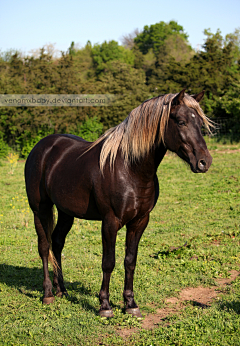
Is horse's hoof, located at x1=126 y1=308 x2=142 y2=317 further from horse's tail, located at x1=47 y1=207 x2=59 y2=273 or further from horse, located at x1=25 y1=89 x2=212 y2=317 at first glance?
horse's tail, located at x1=47 y1=207 x2=59 y2=273

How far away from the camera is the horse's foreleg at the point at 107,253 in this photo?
323 centimetres

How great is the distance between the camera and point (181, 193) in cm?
991

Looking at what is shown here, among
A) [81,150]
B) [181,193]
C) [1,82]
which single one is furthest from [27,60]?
[81,150]

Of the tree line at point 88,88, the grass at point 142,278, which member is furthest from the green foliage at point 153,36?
the grass at point 142,278

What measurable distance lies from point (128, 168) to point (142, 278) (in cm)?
193

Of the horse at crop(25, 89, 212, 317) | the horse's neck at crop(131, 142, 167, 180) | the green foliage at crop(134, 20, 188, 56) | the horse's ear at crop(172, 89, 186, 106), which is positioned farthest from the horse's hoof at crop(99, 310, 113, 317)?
the green foliage at crop(134, 20, 188, 56)

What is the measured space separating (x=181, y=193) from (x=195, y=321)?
22.9ft

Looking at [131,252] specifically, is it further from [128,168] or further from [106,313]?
[128,168]

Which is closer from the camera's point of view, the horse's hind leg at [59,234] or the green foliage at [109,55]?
the horse's hind leg at [59,234]

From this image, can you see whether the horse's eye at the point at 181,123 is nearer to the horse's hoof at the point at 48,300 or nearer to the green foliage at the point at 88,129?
the horse's hoof at the point at 48,300

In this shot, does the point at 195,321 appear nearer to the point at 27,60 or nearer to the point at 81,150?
the point at 81,150

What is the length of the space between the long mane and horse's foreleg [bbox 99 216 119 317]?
0.57 meters

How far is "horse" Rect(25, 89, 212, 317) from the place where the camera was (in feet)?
9.65

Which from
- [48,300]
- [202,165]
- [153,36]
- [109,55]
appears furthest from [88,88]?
[153,36]
